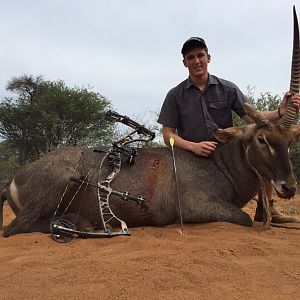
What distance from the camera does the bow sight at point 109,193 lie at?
405 cm

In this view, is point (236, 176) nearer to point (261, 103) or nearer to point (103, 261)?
point (103, 261)

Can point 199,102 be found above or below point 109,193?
above

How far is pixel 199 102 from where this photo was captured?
5.49m

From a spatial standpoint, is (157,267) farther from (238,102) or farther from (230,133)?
(238,102)

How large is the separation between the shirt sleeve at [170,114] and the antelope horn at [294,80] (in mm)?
1504

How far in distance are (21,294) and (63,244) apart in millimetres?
1348

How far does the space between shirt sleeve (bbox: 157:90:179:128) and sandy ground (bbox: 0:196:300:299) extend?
1.87 m

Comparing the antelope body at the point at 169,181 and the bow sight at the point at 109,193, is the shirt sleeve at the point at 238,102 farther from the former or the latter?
the bow sight at the point at 109,193

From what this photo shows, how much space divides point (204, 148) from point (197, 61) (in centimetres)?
120

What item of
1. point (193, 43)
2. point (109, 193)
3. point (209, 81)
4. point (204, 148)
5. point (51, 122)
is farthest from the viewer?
point (51, 122)

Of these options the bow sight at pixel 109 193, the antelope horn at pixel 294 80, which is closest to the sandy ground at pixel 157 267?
the bow sight at pixel 109 193

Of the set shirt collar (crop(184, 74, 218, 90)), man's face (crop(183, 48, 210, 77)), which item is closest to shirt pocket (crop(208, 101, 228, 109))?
shirt collar (crop(184, 74, 218, 90))

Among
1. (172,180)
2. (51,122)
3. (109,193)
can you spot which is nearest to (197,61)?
(172,180)

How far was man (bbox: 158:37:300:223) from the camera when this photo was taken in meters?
5.44
